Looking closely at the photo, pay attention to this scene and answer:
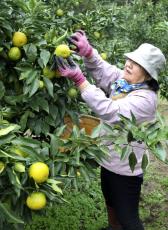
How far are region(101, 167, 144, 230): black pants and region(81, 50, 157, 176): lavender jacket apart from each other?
56 millimetres

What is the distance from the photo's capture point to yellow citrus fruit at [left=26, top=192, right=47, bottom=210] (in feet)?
5.16

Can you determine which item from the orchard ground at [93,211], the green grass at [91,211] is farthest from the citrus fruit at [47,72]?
the orchard ground at [93,211]

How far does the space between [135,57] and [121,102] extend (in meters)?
0.28

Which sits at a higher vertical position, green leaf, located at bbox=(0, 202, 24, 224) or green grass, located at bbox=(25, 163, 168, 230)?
green leaf, located at bbox=(0, 202, 24, 224)

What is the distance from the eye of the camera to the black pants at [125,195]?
8.67ft

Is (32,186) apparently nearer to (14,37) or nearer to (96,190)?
(14,37)

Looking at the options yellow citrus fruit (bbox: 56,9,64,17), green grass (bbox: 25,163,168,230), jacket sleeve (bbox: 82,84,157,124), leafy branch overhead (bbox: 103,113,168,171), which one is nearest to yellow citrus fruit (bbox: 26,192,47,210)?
leafy branch overhead (bbox: 103,113,168,171)

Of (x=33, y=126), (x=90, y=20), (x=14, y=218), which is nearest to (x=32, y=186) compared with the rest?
(x=14, y=218)

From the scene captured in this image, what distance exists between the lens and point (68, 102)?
2.35m

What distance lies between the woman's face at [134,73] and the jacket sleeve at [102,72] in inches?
8.8

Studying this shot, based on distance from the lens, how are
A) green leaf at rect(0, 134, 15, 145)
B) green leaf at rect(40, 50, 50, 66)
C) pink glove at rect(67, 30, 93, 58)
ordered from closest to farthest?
green leaf at rect(0, 134, 15, 145) < green leaf at rect(40, 50, 50, 66) < pink glove at rect(67, 30, 93, 58)

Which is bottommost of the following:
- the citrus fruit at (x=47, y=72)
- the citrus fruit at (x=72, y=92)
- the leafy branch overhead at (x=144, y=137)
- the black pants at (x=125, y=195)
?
the black pants at (x=125, y=195)

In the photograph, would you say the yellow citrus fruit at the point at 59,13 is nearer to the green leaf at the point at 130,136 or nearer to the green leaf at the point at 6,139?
the green leaf at the point at 130,136

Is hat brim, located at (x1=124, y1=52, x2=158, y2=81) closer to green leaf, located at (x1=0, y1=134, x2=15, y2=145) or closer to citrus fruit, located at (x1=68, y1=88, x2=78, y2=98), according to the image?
citrus fruit, located at (x1=68, y1=88, x2=78, y2=98)
